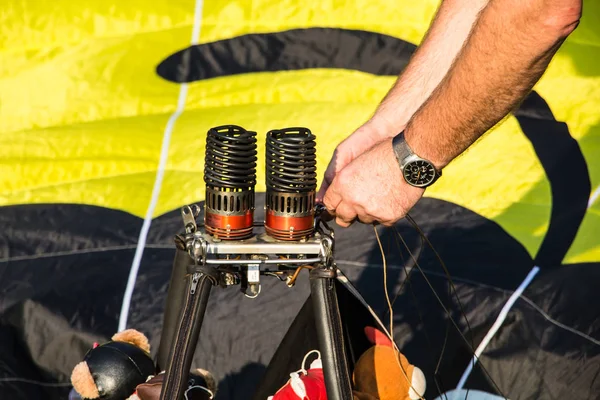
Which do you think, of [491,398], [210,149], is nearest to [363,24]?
[491,398]

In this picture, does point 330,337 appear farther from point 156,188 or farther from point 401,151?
point 156,188

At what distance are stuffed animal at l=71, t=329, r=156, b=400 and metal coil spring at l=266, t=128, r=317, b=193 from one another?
50 cm

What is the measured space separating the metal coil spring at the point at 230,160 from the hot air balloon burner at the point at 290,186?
1.1 inches

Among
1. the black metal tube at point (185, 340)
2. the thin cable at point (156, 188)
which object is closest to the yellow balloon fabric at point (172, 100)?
the thin cable at point (156, 188)

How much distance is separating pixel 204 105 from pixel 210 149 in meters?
1.15

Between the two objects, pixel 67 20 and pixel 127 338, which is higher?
pixel 67 20

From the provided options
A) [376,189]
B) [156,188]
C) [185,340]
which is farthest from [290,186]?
[156,188]

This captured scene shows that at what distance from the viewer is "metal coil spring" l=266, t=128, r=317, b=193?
1.14m

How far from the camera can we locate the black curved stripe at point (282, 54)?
2.30m

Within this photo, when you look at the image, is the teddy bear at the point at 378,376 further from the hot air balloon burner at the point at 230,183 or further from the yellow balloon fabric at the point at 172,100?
the yellow balloon fabric at the point at 172,100

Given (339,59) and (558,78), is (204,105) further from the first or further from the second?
(558,78)

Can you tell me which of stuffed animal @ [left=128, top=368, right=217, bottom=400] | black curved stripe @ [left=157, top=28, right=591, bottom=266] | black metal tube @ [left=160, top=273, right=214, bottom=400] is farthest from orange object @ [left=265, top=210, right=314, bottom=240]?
black curved stripe @ [left=157, top=28, right=591, bottom=266]

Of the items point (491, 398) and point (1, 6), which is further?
point (1, 6)

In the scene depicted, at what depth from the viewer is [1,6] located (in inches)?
89.9
